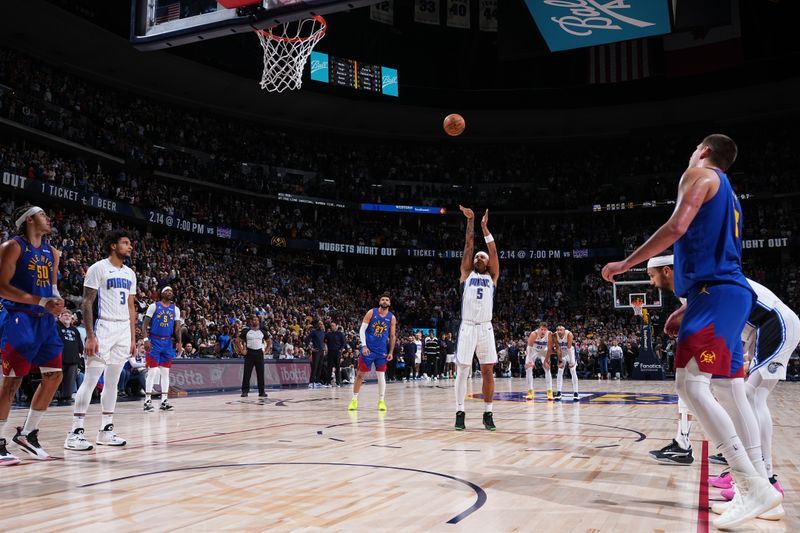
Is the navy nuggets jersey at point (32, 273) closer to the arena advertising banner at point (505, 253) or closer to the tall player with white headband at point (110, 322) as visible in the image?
the tall player with white headband at point (110, 322)

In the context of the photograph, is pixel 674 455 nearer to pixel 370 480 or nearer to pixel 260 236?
pixel 370 480

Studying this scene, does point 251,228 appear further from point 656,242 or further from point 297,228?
point 656,242

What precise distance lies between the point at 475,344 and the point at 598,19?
2112 cm

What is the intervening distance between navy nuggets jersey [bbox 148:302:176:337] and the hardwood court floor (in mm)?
3223

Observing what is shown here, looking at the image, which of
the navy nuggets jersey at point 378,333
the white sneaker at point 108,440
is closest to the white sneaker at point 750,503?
the white sneaker at point 108,440

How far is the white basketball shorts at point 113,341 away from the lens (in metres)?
7.20

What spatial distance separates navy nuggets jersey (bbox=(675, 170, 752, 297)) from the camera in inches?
155

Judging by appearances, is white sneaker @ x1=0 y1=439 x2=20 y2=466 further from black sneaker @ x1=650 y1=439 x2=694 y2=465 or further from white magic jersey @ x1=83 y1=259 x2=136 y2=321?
black sneaker @ x1=650 y1=439 x2=694 y2=465

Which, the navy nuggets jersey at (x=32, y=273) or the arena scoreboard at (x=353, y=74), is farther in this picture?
the arena scoreboard at (x=353, y=74)

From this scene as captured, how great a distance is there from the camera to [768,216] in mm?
38188

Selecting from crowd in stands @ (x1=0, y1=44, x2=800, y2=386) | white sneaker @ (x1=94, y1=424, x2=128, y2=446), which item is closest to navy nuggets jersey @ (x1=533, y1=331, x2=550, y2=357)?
crowd in stands @ (x1=0, y1=44, x2=800, y2=386)

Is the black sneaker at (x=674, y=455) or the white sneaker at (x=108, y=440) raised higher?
the white sneaker at (x=108, y=440)

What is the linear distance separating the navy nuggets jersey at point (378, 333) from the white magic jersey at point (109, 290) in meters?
6.00

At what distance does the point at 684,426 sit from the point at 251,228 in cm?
3134
